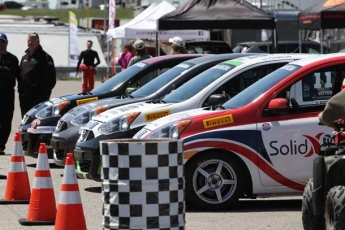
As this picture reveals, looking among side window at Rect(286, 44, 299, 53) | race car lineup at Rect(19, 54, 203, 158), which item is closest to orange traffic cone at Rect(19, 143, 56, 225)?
race car lineup at Rect(19, 54, 203, 158)

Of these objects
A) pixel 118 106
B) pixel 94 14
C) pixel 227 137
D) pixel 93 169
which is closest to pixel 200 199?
pixel 227 137

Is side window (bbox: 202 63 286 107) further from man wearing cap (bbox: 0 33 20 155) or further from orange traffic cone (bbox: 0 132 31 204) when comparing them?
man wearing cap (bbox: 0 33 20 155)

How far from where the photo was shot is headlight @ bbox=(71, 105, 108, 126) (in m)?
12.9

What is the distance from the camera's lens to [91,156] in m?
11.4

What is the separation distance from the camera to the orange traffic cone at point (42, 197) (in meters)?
9.22

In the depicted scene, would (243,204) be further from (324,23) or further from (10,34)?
(10,34)

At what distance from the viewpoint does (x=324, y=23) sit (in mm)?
20797

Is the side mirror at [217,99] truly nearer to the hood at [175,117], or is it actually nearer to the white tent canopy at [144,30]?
the hood at [175,117]

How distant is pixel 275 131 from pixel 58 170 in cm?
488

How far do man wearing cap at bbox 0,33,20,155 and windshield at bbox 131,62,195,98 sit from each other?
354 centimetres

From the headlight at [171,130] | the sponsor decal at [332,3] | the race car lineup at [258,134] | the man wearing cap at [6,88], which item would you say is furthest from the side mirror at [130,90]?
the sponsor decal at [332,3]

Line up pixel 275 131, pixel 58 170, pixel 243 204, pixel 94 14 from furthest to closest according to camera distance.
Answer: pixel 94 14 → pixel 58 170 → pixel 243 204 → pixel 275 131

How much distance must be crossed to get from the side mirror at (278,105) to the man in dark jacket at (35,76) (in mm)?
6786

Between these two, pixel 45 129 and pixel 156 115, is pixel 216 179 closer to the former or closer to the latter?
pixel 156 115
